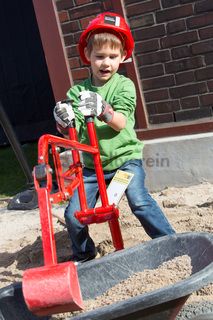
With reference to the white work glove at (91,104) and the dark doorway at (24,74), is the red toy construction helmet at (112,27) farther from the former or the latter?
the dark doorway at (24,74)

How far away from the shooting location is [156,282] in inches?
106

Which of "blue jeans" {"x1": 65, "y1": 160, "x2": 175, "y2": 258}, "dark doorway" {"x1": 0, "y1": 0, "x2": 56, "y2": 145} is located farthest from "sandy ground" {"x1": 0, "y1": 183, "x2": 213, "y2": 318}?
"dark doorway" {"x1": 0, "y1": 0, "x2": 56, "y2": 145}

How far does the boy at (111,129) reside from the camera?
3.38 m

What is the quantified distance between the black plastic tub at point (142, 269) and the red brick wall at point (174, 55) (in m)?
2.56

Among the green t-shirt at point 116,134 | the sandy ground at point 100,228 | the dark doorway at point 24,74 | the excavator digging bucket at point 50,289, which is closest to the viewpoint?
the excavator digging bucket at point 50,289

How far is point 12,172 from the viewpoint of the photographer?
7906 millimetres

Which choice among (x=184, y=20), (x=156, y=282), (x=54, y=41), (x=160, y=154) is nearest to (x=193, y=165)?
(x=160, y=154)

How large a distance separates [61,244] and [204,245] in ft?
6.12

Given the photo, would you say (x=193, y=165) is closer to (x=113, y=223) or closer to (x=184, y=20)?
(x=184, y=20)

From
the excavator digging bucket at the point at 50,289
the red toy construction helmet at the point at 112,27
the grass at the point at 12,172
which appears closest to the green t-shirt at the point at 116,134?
the red toy construction helmet at the point at 112,27

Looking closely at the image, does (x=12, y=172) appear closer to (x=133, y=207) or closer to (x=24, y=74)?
(x=24, y=74)

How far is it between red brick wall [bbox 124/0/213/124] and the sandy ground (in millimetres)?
742

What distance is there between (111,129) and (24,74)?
6482mm

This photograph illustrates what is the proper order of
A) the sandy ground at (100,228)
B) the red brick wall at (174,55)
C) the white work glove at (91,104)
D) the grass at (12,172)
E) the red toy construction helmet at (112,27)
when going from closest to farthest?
the white work glove at (91,104) → the red toy construction helmet at (112,27) → the sandy ground at (100,228) → the red brick wall at (174,55) → the grass at (12,172)
